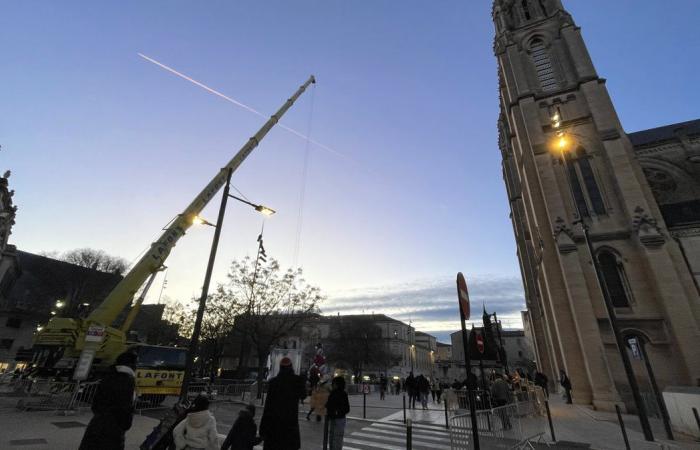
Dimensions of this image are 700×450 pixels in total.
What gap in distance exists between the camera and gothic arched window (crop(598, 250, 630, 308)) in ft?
69.5

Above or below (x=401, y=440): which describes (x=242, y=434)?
above

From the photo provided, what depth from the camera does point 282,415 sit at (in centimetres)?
468

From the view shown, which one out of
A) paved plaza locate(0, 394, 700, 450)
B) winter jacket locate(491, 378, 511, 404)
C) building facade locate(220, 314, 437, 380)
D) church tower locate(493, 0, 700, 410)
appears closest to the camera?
paved plaza locate(0, 394, 700, 450)

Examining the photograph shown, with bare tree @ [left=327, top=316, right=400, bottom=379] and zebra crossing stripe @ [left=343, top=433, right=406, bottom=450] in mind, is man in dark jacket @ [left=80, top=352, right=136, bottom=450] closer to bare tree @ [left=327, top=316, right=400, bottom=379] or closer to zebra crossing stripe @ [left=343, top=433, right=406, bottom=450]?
zebra crossing stripe @ [left=343, top=433, right=406, bottom=450]

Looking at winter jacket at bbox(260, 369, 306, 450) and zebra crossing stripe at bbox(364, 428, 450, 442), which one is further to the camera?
zebra crossing stripe at bbox(364, 428, 450, 442)

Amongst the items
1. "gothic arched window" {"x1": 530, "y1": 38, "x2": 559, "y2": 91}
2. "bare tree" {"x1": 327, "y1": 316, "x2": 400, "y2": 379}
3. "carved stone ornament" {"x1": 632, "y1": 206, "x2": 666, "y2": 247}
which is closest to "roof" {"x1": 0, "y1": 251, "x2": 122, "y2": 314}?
"bare tree" {"x1": 327, "y1": 316, "x2": 400, "y2": 379}

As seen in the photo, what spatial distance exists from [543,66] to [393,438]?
35413 mm

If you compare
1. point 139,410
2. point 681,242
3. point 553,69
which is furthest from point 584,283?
point 139,410

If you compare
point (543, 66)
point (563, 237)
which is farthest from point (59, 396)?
point (543, 66)

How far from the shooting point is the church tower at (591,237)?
62.4 ft

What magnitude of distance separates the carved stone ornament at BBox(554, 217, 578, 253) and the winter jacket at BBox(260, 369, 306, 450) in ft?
75.1

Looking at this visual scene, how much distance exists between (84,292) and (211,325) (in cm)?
2535

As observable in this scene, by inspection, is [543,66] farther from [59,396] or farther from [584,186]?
[59,396]

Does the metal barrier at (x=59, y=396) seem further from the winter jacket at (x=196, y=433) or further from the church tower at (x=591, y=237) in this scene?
the church tower at (x=591, y=237)
